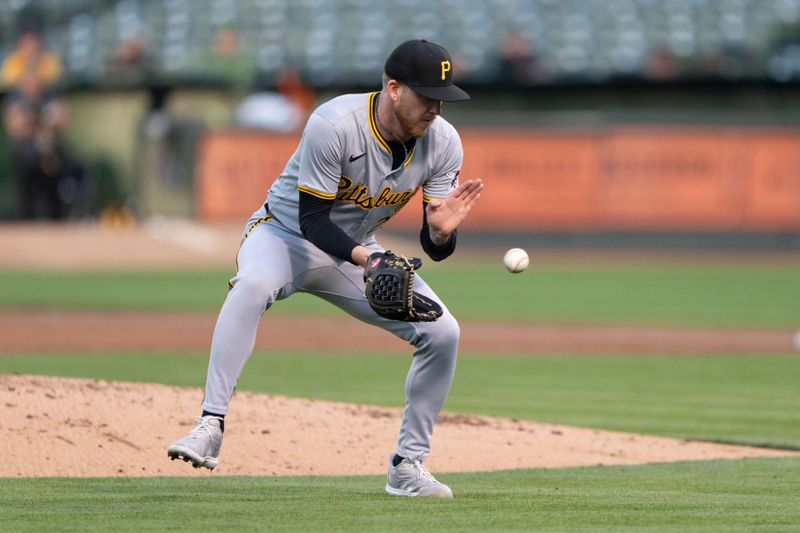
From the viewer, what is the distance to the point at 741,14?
84.4ft

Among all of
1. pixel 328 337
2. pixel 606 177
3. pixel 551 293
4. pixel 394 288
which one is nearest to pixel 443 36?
pixel 606 177

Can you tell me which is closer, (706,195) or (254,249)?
(254,249)

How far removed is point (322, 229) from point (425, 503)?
3.76 feet

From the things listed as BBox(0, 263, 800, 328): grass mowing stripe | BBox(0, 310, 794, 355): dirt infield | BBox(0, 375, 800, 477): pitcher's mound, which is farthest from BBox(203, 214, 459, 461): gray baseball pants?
BBox(0, 263, 800, 328): grass mowing stripe

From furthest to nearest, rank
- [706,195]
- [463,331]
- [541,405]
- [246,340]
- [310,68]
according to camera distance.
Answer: [310,68] < [706,195] < [463,331] < [541,405] < [246,340]

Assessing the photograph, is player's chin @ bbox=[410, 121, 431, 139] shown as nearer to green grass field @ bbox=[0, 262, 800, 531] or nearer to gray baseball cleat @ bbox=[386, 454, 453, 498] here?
gray baseball cleat @ bbox=[386, 454, 453, 498]

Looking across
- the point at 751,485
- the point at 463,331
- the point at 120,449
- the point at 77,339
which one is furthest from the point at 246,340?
the point at 463,331

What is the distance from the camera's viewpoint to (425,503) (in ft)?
18.4

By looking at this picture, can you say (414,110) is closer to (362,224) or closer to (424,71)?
(424,71)

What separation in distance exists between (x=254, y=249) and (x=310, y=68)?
1978 centimetres

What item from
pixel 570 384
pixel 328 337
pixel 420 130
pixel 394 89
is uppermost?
pixel 394 89

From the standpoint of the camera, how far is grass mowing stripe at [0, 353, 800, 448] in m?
8.98

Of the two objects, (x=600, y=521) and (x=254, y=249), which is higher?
(x=254, y=249)

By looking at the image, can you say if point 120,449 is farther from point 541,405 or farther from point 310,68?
point 310,68
